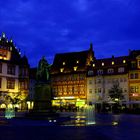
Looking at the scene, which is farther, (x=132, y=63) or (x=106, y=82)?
(x=106, y=82)

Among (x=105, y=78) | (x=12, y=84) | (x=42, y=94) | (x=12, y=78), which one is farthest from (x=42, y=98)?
(x=105, y=78)

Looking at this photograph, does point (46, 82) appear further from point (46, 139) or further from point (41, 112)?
point (46, 139)

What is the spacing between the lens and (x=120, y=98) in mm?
88188

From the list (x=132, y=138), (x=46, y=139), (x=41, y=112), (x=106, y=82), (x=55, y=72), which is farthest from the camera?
(x=55, y=72)

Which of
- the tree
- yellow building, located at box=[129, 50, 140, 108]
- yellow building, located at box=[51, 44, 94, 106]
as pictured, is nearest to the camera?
the tree

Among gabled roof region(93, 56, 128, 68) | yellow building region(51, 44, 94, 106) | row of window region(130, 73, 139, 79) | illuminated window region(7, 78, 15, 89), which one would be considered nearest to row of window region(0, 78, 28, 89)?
illuminated window region(7, 78, 15, 89)

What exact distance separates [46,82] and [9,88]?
2222 inches

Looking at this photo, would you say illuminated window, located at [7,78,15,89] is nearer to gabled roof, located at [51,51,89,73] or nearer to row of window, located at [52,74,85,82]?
row of window, located at [52,74,85,82]

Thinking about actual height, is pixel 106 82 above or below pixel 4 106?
above

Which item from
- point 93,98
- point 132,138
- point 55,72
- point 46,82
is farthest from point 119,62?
point 132,138

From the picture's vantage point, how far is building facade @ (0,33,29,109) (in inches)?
3346

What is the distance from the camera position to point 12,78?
88312 mm

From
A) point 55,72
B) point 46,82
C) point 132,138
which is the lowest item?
point 132,138

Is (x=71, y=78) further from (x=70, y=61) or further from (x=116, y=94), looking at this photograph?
(x=116, y=94)
